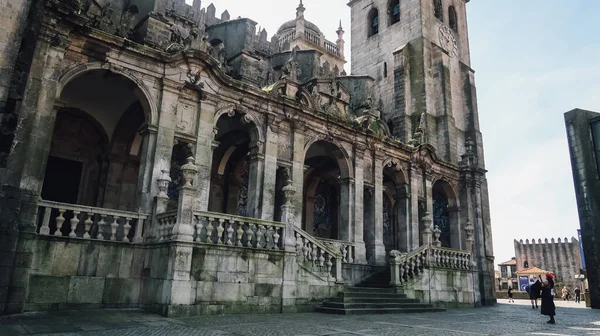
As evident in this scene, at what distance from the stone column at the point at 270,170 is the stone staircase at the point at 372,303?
3980mm

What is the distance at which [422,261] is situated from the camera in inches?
671

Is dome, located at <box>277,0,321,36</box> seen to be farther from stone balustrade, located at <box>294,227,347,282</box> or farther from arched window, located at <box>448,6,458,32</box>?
stone balustrade, located at <box>294,227,347,282</box>

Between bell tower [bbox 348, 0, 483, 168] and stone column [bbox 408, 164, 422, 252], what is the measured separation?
4.11 meters

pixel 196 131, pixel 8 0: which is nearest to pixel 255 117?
pixel 196 131

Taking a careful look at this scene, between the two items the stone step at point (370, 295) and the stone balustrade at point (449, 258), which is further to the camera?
the stone balustrade at point (449, 258)

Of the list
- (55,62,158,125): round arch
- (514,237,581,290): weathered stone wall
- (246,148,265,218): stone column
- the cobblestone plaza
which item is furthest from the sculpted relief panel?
A: (514,237,581,290): weathered stone wall

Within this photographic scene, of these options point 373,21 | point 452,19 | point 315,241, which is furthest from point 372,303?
point 452,19

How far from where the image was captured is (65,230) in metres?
14.4

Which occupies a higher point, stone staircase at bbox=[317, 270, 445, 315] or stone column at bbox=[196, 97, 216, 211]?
stone column at bbox=[196, 97, 216, 211]

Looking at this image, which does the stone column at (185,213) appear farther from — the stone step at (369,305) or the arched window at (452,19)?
the arched window at (452,19)

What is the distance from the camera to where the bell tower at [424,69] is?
27406mm

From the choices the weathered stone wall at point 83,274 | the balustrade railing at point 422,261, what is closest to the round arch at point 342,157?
the balustrade railing at point 422,261

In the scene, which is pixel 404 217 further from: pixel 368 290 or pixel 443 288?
pixel 368 290

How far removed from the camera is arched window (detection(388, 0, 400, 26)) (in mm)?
31750
